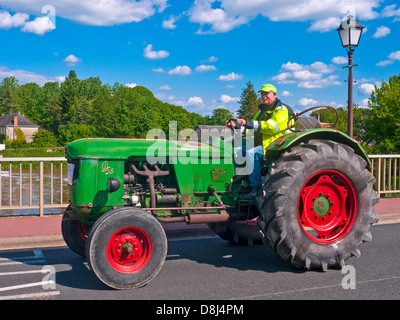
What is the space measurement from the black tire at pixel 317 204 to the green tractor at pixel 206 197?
0.01 m

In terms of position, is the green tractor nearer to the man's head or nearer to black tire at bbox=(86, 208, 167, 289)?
black tire at bbox=(86, 208, 167, 289)

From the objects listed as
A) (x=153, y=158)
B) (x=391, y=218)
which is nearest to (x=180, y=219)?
(x=153, y=158)

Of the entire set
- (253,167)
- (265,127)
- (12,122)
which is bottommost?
(253,167)

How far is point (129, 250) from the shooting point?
4.39 metres

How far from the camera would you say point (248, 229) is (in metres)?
6.19

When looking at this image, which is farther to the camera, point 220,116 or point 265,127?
point 220,116

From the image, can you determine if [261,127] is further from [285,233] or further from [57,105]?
[57,105]

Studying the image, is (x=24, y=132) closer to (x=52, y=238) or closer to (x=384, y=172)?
(x=384, y=172)

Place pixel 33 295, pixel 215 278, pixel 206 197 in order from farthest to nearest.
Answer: pixel 206 197
pixel 215 278
pixel 33 295

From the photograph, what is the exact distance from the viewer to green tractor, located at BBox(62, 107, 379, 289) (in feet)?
14.6

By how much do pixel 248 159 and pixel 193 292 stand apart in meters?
1.80

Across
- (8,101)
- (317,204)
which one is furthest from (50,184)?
(8,101)

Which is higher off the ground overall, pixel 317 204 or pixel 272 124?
pixel 272 124

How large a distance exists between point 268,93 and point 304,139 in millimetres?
776
